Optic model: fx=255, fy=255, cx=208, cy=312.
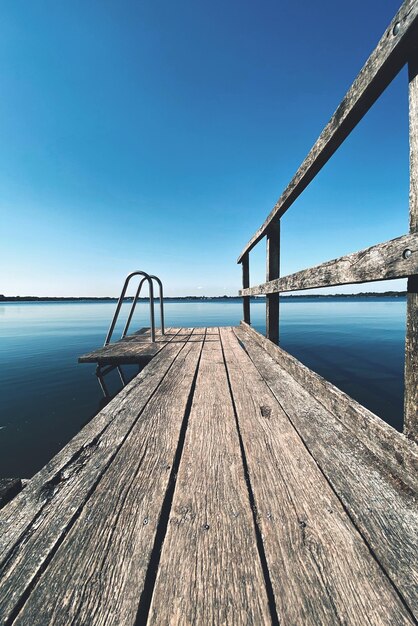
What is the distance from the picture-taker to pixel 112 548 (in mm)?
826

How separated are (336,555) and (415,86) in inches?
65.8

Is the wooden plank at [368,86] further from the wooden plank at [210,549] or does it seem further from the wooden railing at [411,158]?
the wooden plank at [210,549]

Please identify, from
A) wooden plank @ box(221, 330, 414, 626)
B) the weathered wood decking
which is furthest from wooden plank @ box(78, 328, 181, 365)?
wooden plank @ box(221, 330, 414, 626)

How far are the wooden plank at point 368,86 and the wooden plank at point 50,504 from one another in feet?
7.26

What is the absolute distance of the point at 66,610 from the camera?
2.18 ft

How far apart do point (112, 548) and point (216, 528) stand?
34 cm

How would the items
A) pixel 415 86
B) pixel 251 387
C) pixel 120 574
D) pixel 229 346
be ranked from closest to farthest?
Result: pixel 120 574
pixel 415 86
pixel 251 387
pixel 229 346

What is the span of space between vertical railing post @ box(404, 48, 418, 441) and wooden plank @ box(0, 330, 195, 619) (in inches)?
53.6

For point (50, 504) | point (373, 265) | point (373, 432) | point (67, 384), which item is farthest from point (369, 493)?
point (67, 384)

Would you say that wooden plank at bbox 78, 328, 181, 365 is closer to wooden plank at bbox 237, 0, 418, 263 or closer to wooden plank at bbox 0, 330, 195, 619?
wooden plank at bbox 0, 330, 195, 619

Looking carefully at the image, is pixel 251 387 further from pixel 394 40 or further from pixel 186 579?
pixel 394 40

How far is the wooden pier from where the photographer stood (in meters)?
0.67

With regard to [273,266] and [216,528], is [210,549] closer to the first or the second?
[216,528]

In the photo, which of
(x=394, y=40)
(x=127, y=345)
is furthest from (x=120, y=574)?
(x=127, y=345)
